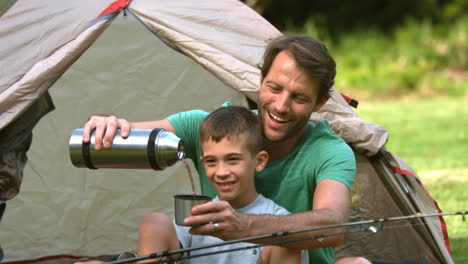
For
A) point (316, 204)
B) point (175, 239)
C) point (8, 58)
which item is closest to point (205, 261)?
point (175, 239)

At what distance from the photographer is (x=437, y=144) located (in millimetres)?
7262

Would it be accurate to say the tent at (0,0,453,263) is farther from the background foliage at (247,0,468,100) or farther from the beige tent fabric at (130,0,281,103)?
the background foliage at (247,0,468,100)

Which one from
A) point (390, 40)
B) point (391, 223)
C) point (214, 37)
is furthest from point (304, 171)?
point (390, 40)

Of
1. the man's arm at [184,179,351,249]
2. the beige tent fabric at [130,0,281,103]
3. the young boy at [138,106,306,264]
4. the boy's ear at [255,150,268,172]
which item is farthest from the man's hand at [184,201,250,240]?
the beige tent fabric at [130,0,281,103]

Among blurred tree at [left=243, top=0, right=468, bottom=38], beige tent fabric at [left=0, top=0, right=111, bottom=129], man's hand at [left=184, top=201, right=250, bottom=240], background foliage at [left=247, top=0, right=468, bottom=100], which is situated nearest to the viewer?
man's hand at [left=184, top=201, right=250, bottom=240]

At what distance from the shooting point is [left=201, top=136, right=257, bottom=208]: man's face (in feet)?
7.52

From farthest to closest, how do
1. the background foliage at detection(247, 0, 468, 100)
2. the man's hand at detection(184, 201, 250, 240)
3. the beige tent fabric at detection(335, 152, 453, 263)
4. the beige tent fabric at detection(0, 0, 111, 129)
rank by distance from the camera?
the background foliage at detection(247, 0, 468, 100) < the beige tent fabric at detection(335, 152, 453, 263) < the beige tent fabric at detection(0, 0, 111, 129) < the man's hand at detection(184, 201, 250, 240)

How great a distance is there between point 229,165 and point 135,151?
0.99 feet

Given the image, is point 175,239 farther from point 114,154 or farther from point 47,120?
point 47,120

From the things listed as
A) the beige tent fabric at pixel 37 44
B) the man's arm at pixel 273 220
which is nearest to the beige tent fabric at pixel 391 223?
the man's arm at pixel 273 220

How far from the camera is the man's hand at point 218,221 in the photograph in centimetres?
187

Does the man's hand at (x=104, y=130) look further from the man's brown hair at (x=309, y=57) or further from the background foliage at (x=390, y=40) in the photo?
the background foliage at (x=390, y=40)

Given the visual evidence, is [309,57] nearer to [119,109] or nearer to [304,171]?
[304,171]

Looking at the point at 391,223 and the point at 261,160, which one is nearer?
the point at 261,160
